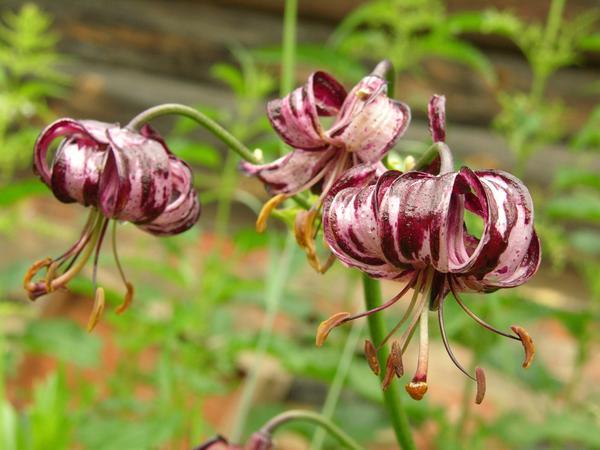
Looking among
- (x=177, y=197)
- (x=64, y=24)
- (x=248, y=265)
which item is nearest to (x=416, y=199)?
(x=177, y=197)

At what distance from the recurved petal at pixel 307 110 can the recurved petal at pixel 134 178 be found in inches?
4.9

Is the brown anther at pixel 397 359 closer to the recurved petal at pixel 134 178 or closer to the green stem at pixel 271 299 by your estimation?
the recurved petal at pixel 134 178

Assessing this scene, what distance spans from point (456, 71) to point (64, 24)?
178 centimetres

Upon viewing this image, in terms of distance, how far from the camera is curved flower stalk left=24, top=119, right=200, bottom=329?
789 mm

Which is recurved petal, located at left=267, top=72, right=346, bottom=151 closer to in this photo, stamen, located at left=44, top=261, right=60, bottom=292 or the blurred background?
the blurred background

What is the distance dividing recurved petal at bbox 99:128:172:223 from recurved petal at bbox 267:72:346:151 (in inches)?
4.9

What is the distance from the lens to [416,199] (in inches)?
25.6

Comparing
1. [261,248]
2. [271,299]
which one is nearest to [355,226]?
[271,299]

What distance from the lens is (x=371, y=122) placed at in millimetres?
805

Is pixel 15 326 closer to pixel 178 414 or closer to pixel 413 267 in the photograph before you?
pixel 178 414

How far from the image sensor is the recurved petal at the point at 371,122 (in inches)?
31.4

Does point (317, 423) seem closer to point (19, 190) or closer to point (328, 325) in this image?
point (328, 325)

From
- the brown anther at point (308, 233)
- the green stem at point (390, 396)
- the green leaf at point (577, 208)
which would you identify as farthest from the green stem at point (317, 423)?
the green leaf at point (577, 208)

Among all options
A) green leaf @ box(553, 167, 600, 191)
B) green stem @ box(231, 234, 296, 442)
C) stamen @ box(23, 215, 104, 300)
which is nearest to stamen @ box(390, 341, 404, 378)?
stamen @ box(23, 215, 104, 300)
